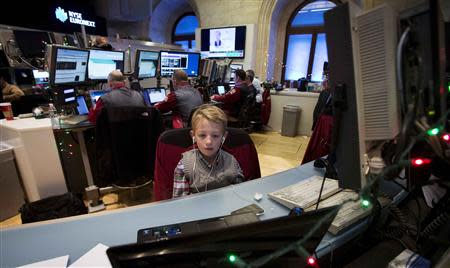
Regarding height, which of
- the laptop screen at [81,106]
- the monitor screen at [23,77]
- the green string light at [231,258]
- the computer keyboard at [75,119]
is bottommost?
the computer keyboard at [75,119]

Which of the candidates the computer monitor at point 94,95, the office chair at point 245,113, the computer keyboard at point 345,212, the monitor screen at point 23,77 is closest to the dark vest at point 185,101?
the computer monitor at point 94,95

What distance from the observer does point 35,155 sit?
1.98m

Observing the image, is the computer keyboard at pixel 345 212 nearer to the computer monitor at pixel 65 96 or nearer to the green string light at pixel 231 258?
the green string light at pixel 231 258

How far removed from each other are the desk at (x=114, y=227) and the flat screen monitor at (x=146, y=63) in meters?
2.55

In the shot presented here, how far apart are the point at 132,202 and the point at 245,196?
1.79m

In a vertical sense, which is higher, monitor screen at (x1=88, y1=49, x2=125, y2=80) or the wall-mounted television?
the wall-mounted television

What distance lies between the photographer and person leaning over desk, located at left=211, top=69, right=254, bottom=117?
14.8ft

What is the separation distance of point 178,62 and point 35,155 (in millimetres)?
2302

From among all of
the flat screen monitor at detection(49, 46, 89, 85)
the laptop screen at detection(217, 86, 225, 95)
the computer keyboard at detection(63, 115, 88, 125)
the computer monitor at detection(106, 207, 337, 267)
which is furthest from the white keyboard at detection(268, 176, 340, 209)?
the laptop screen at detection(217, 86, 225, 95)

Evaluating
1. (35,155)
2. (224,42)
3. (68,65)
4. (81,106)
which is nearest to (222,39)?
(224,42)

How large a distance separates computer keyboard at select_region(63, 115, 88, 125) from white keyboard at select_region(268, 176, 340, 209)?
1913 millimetres

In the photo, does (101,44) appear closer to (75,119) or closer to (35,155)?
(75,119)

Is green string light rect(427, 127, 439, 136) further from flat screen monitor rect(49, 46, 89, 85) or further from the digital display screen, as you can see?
the digital display screen

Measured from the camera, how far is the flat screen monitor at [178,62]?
3469 mm
